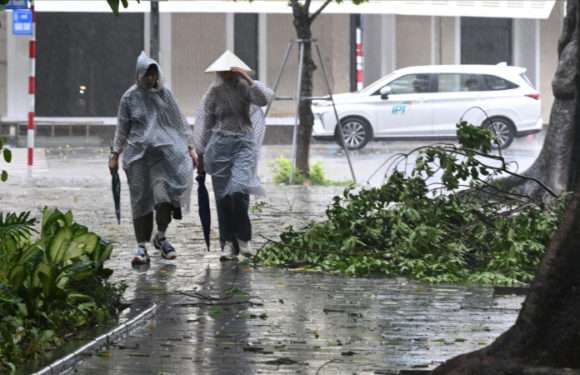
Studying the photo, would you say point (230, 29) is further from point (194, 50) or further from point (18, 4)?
point (18, 4)

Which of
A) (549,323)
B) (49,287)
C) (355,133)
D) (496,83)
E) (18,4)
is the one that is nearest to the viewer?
(549,323)

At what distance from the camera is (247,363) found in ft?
26.9

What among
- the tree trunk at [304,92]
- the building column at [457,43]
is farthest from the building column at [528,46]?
the tree trunk at [304,92]

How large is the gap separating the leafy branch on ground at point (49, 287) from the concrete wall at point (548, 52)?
32351mm

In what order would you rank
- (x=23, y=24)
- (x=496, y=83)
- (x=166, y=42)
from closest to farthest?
1. (x=23, y=24)
2. (x=496, y=83)
3. (x=166, y=42)

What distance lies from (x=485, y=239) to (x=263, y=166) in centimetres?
1505

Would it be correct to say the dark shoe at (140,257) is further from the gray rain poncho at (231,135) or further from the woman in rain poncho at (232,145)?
the gray rain poncho at (231,135)

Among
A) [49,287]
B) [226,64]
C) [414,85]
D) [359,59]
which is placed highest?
[359,59]

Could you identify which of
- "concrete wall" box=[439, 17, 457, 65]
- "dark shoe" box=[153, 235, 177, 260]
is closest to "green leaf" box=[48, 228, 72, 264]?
"dark shoe" box=[153, 235, 177, 260]

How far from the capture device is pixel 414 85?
33594 millimetres

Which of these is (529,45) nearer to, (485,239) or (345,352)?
(485,239)

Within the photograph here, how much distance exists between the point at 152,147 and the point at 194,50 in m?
26.6

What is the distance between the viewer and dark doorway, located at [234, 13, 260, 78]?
129 feet

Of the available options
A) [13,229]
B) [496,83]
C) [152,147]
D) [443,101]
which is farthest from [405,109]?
[13,229]
